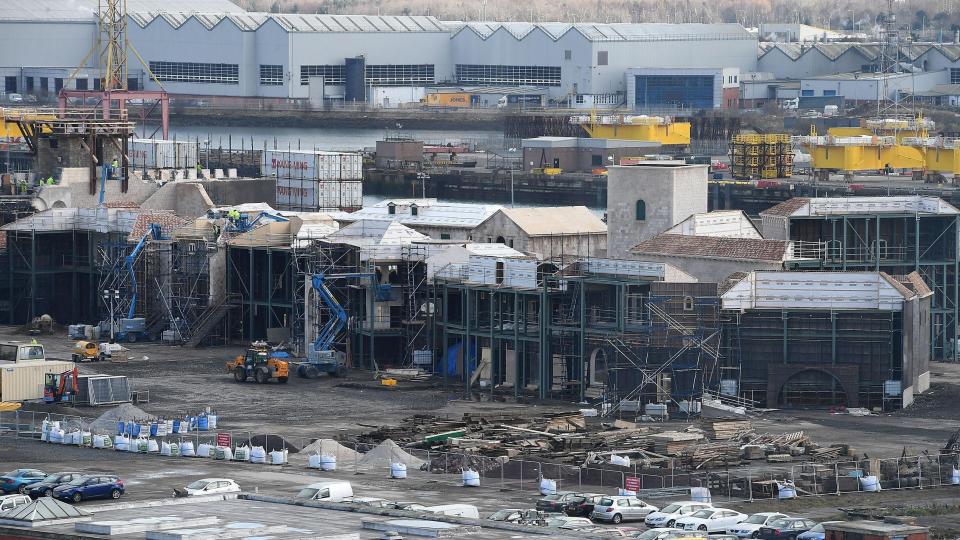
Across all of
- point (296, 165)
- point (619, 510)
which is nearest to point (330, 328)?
point (619, 510)

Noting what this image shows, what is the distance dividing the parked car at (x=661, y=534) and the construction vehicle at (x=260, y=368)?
3033 centimetres

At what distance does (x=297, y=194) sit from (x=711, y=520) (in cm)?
6956

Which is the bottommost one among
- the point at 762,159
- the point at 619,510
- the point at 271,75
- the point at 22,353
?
the point at 619,510

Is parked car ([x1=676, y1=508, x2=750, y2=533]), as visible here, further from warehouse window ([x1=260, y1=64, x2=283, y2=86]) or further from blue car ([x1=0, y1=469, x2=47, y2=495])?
warehouse window ([x1=260, y1=64, x2=283, y2=86])

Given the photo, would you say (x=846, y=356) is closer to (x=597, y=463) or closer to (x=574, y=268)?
(x=574, y=268)

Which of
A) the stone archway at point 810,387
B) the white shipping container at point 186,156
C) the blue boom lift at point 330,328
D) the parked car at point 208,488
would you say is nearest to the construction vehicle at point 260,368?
the blue boom lift at point 330,328

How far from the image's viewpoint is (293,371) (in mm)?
73688

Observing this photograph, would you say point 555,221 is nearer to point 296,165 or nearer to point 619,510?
point 296,165

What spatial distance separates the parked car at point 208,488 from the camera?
4572cm

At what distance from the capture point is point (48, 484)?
155 feet

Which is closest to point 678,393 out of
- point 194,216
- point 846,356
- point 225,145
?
point 846,356

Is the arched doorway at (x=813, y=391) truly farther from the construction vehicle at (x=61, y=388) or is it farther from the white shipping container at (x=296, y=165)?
the white shipping container at (x=296, y=165)

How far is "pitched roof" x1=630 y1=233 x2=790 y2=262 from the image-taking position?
7050 cm

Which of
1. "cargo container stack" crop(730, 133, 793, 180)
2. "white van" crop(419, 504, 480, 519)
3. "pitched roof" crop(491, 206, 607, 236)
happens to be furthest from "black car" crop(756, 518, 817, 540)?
"cargo container stack" crop(730, 133, 793, 180)
